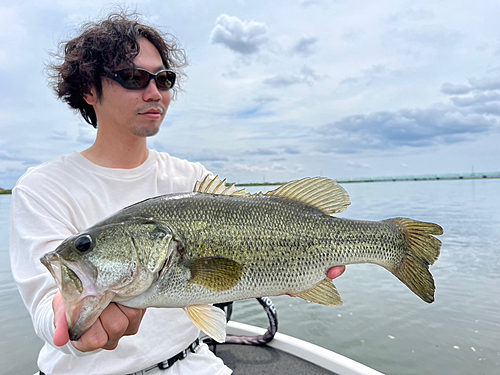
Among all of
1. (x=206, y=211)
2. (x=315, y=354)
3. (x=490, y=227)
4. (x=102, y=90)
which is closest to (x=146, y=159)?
(x=102, y=90)

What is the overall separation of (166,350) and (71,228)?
1137mm

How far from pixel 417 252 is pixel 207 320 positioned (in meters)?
1.46

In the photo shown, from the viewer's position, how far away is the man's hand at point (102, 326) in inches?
58.8

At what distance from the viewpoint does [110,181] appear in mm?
2666

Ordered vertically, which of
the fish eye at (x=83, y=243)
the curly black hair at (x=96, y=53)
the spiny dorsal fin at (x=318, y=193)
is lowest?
the fish eye at (x=83, y=243)

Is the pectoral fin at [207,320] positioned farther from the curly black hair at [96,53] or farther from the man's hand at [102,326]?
the curly black hair at [96,53]

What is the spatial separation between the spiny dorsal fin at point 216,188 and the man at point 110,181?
78 cm

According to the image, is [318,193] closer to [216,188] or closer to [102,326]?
[216,188]

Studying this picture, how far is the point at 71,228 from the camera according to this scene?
2.39 metres

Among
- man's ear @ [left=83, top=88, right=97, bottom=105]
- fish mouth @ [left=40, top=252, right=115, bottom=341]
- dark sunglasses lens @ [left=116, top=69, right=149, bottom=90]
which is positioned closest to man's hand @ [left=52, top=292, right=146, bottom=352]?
fish mouth @ [left=40, top=252, right=115, bottom=341]

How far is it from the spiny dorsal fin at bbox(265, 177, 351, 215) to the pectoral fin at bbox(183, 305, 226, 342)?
838mm

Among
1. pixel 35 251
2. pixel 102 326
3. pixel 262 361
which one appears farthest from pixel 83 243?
pixel 262 361

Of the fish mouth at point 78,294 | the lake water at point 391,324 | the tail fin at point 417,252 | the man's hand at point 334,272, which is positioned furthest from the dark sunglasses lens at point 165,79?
the lake water at point 391,324

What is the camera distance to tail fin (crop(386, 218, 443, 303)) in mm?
2234
